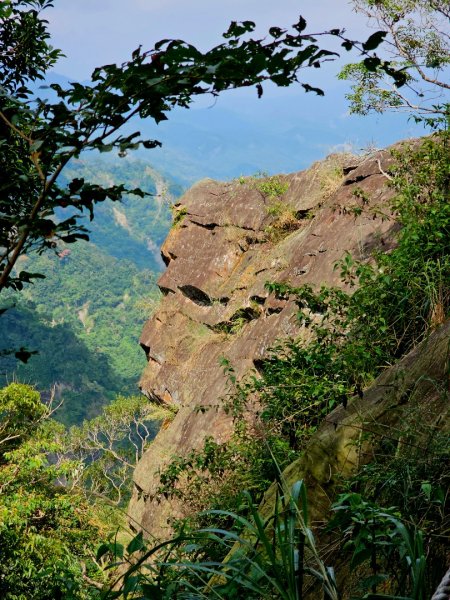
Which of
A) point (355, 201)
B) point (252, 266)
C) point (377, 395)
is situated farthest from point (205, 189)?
point (377, 395)

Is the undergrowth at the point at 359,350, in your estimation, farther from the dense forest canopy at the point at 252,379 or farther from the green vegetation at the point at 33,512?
the green vegetation at the point at 33,512

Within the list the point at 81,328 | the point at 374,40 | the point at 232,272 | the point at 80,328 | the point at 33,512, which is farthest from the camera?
the point at 81,328

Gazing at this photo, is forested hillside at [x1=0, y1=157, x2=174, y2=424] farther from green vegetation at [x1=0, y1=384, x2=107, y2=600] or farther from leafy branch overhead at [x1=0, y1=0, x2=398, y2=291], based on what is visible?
leafy branch overhead at [x1=0, y1=0, x2=398, y2=291]

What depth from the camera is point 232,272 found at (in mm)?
16000

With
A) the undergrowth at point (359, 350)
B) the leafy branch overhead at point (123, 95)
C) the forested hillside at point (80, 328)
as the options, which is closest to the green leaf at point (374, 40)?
the leafy branch overhead at point (123, 95)

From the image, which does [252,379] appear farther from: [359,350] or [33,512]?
[33,512]

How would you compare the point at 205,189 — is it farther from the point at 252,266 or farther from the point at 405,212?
the point at 405,212

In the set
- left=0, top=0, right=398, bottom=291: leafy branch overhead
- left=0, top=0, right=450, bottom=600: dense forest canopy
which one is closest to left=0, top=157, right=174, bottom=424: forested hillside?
left=0, top=0, right=450, bottom=600: dense forest canopy

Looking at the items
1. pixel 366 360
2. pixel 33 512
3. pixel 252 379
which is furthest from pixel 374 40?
pixel 33 512

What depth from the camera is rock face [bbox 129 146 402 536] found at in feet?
37.8

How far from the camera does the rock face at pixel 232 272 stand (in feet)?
37.8

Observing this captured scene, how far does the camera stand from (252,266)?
1505cm

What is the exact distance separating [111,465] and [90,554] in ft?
46.6

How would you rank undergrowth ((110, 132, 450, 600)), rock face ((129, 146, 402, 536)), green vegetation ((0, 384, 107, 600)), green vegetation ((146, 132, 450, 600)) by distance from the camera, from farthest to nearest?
1. rock face ((129, 146, 402, 536))
2. green vegetation ((0, 384, 107, 600))
3. undergrowth ((110, 132, 450, 600))
4. green vegetation ((146, 132, 450, 600))
